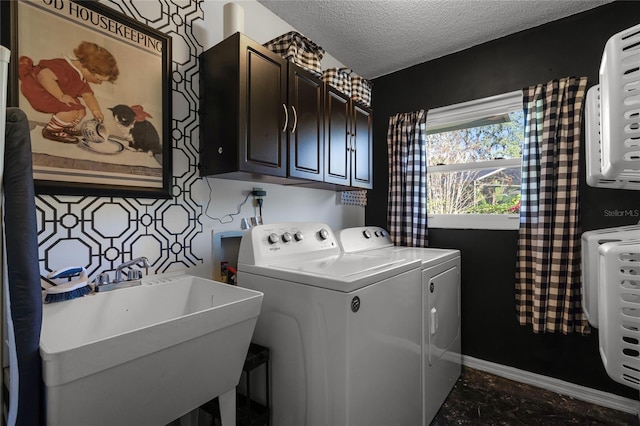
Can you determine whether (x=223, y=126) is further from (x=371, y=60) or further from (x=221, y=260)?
(x=371, y=60)

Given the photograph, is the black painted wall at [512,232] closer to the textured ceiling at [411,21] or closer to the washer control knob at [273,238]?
the textured ceiling at [411,21]

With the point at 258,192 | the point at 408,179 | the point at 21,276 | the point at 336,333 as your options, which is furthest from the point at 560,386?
the point at 21,276

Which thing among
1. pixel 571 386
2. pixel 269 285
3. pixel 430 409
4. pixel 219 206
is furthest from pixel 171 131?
pixel 571 386

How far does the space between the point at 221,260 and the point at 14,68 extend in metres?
1.16

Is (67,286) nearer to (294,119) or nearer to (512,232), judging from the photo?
(294,119)

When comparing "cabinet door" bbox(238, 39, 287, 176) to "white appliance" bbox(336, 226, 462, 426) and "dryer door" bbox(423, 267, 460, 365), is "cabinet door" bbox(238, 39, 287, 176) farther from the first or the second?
"dryer door" bbox(423, 267, 460, 365)

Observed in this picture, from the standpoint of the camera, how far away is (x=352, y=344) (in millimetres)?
1167

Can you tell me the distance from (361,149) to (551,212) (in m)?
1.38

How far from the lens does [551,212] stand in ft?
6.67

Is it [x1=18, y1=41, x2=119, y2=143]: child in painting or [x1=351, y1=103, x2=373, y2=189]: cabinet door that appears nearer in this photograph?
[x1=18, y1=41, x2=119, y2=143]: child in painting

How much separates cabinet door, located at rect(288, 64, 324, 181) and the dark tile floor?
172cm

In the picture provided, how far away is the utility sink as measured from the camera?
27.9 inches

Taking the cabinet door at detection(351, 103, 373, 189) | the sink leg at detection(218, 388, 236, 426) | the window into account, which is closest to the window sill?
the window

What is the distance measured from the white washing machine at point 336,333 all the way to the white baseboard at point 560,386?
Result: 1.04m
